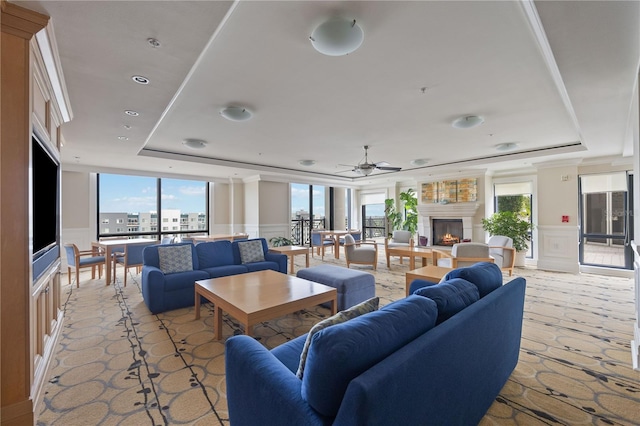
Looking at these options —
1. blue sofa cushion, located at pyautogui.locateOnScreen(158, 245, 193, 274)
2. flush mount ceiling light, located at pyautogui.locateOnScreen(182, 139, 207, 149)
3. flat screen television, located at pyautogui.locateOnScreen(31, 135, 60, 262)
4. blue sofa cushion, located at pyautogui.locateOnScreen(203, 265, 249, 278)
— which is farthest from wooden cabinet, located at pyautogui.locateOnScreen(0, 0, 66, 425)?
flush mount ceiling light, located at pyautogui.locateOnScreen(182, 139, 207, 149)

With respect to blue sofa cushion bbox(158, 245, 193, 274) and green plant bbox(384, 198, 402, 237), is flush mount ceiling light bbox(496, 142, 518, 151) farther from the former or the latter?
blue sofa cushion bbox(158, 245, 193, 274)

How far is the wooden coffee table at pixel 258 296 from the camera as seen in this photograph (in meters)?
2.49

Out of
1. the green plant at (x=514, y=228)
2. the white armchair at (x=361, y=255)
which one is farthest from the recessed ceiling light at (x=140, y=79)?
the green plant at (x=514, y=228)

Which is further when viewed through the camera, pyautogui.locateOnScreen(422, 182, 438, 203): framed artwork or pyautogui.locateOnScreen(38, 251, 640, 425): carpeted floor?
pyautogui.locateOnScreen(422, 182, 438, 203): framed artwork

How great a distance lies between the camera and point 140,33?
6.09 feet

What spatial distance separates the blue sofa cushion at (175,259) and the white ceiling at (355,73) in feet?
5.56

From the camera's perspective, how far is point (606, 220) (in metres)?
6.05

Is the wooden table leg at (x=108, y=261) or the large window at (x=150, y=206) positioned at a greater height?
the large window at (x=150, y=206)

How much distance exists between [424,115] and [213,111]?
2778 mm

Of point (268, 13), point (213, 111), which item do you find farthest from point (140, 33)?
point (213, 111)

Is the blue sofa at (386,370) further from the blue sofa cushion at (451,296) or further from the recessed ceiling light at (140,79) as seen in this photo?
the recessed ceiling light at (140,79)

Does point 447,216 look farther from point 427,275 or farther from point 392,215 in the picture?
point 427,275

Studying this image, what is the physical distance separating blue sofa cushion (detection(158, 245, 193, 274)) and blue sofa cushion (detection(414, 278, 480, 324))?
137 inches

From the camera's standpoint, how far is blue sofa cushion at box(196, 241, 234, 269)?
14.4 feet
